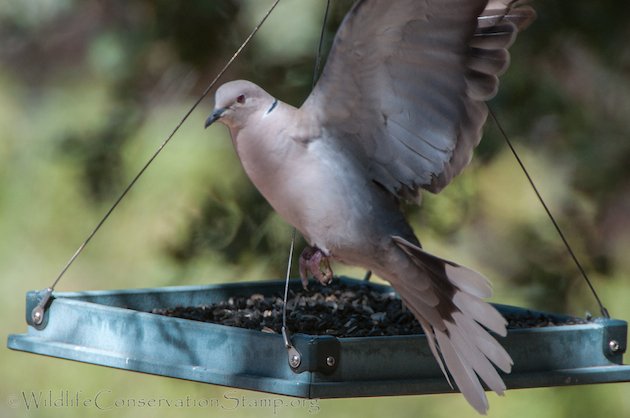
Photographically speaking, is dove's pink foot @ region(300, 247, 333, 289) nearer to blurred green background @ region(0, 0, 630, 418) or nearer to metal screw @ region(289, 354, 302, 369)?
metal screw @ region(289, 354, 302, 369)

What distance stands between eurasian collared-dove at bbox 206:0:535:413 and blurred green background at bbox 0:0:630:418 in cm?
109

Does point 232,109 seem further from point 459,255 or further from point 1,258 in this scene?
point 1,258

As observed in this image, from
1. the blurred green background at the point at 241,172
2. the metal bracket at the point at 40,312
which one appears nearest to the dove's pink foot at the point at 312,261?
the metal bracket at the point at 40,312

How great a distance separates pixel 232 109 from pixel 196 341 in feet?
1.44

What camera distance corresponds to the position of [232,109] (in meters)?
1.96

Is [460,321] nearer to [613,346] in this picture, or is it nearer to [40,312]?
[613,346]

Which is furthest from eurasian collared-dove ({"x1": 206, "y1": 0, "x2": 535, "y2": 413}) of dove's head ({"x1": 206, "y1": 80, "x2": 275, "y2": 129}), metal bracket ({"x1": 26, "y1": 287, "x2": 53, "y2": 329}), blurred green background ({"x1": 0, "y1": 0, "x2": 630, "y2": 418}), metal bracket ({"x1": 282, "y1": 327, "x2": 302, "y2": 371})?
blurred green background ({"x1": 0, "y1": 0, "x2": 630, "y2": 418})

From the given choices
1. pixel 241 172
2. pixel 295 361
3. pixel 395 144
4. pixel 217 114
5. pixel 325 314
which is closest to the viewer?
pixel 295 361

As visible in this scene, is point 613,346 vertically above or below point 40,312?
below

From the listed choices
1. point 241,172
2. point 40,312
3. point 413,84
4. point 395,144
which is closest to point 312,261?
point 395,144

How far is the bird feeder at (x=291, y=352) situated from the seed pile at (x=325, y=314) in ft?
0.72

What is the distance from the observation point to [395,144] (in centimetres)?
206

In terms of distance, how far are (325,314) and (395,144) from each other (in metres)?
0.49

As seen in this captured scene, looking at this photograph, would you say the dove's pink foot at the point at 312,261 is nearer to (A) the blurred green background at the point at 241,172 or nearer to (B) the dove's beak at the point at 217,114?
(B) the dove's beak at the point at 217,114
